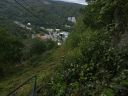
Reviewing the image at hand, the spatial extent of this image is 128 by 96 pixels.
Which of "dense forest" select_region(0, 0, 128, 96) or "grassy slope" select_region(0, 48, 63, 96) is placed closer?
"dense forest" select_region(0, 0, 128, 96)

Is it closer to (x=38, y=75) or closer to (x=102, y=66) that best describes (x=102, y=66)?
(x=102, y=66)

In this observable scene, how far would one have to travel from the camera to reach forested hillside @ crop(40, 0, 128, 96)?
24.0 ft

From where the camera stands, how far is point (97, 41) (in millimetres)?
9570

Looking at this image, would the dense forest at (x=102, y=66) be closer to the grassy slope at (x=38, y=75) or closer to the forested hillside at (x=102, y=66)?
the forested hillside at (x=102, y=66)

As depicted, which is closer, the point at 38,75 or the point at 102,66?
the point at 102,66

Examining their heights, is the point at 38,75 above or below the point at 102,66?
below

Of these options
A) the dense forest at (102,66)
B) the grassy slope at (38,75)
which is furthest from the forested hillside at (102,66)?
the grassy slope at (38,75)

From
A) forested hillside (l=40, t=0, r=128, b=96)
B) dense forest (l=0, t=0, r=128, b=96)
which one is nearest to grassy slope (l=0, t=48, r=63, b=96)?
dense forest (l=0, t=0, r=128, b=96)

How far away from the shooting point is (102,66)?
8516 millimetres

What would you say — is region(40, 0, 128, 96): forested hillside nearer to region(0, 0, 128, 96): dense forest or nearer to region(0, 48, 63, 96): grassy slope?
region(0, 0, 128, 96): dense forest

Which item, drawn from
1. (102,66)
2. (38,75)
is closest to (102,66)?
(102,66)

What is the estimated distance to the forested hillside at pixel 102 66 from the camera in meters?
7.32

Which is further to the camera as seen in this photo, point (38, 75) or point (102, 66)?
point (38, 75)

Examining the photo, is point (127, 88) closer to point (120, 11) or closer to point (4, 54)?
point (120, 11)
